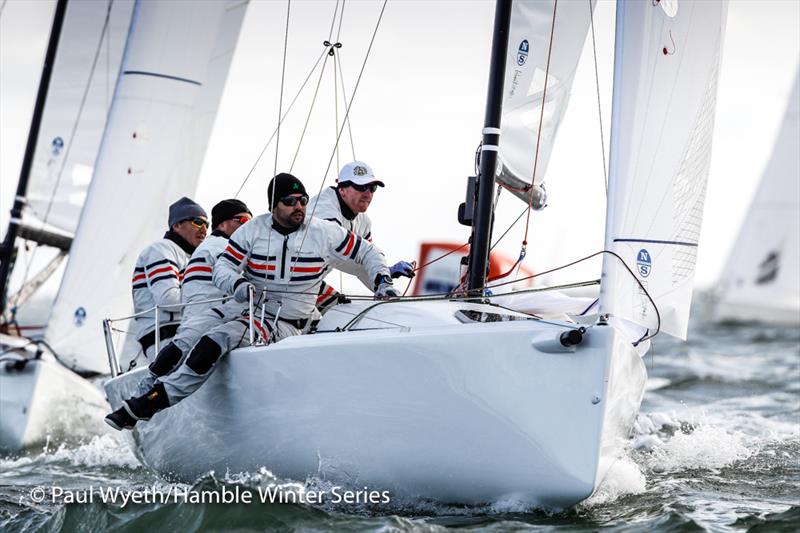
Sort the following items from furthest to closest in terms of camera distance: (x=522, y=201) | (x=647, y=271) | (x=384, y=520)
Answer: (x=522, y=201) < (x=647, y=271) < (x=384, y=520)

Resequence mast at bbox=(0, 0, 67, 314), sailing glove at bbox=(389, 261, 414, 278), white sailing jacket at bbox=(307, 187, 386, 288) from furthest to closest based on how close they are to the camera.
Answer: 1. mast at bbox=(0, 0, 67, 314)
2. white sailing jacket at bbox=(307, 187, 386, 288)
3. sailing glove at bbox=(389, 261, 414, 278)

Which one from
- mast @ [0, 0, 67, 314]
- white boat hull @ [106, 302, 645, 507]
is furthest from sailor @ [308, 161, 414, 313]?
mast @ [0, 0, 67, 314]

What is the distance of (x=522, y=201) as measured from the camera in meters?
6.34

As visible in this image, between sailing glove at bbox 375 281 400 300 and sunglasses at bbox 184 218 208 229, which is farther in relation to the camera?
sunglasses at bbox 184 218 208 229

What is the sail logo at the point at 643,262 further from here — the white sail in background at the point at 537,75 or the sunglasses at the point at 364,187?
the white sail in background at the point at 537,75

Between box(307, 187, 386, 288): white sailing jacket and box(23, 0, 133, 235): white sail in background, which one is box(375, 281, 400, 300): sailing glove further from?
box(23, 0, 133, 235): white sail in background

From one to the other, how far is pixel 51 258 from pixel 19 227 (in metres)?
0.57

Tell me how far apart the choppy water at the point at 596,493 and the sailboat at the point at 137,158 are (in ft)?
4.47

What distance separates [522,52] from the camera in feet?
21.7

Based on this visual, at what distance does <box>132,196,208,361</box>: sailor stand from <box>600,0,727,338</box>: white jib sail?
263cm

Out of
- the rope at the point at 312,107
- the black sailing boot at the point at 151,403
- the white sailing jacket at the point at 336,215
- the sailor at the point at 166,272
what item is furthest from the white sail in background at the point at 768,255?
the black sailing boot at the point at 151,403

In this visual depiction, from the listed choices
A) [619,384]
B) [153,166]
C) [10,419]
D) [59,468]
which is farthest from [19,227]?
→ [619,384]

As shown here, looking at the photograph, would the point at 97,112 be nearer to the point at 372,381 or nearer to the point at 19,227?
the point at 19,227

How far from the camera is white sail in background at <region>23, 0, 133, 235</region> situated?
374 inches
